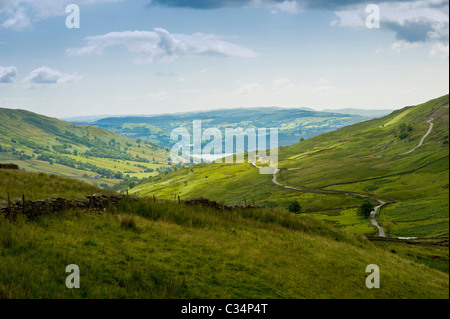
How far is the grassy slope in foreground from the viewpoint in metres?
13.5

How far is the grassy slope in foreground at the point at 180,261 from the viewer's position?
13.5 m

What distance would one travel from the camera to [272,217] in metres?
30.7

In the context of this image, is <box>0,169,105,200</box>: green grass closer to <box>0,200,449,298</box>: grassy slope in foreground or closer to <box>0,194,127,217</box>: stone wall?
<box>0,194,127,217</box>: stone wall

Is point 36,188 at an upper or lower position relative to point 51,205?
lower

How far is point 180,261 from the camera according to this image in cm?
1698

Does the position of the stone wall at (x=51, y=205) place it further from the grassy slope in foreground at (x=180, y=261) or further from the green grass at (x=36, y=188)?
the green grass at (x=36, y=188)

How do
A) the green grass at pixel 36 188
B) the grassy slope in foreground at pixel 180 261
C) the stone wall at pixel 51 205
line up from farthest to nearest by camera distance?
the green grass at pixel 36 188 < the stone wall at pixel 51 205 < the grassy slope in foreground at pixel 180 261

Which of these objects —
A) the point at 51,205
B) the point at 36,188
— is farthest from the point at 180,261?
the point at 36,188

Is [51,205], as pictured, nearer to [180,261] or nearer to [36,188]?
[180,261]

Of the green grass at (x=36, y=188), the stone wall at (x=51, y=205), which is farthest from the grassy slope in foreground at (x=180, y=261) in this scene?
the green grass at (x=36, y=188)
